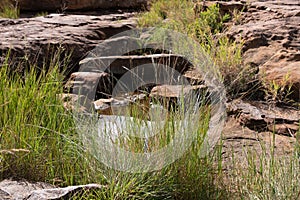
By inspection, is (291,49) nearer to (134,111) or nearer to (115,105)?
(115,105)

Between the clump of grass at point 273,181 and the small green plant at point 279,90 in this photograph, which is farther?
the small green plant at point 279,90

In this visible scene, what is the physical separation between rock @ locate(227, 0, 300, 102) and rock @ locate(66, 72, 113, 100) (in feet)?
4.91

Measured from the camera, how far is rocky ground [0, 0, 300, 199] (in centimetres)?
363

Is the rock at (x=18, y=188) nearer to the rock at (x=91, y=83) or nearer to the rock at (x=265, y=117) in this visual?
the rock at (x=265, y=117)

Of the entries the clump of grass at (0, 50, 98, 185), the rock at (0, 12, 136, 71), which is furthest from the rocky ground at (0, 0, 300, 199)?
the clump of grass at (0, 50, 98, 185)

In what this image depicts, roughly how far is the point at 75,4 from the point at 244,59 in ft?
17.0

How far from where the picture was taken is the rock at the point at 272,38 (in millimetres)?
4425

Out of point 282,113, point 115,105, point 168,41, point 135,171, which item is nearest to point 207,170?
point 135,171

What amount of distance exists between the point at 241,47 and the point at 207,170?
257 cm

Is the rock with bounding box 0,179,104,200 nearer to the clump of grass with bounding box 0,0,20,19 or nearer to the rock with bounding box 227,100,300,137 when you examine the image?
the rock with bounding box 227,100,300,137

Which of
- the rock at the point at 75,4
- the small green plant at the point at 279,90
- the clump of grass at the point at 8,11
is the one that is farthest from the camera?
the rock at the point at 75,4

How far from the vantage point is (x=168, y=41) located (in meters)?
5.72

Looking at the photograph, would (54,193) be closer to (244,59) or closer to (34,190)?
(34,190)

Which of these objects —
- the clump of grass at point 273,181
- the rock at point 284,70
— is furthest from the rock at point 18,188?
the rock at point 284,70
